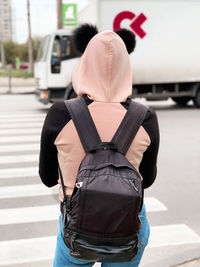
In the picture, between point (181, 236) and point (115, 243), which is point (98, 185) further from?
point (181, 236)

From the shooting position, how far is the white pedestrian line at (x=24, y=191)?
4902 mm

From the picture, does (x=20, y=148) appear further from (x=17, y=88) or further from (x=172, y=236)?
(x=17, y=88)

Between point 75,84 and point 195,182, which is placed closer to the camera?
point 75,84

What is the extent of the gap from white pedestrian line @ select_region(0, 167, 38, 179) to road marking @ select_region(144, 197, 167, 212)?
6.21 ft

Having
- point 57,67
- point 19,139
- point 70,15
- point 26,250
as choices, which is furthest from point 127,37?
point 70,15

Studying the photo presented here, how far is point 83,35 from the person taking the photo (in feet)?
6.23

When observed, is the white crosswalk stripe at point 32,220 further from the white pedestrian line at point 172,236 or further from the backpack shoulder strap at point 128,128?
the backpack shoulder strap at point 128,128

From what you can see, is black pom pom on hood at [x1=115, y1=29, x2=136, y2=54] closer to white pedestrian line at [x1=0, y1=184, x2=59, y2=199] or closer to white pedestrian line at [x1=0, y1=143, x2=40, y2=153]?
white pedestrian line at [x1=0, y1=184, x2=59, y2=199]

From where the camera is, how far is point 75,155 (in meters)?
1.58

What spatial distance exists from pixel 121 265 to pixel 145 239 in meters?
0.16

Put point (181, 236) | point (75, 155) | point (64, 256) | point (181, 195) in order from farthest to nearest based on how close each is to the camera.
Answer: point (181, 195) < point (181, 236) < point (64, 256) < point (75, 155)

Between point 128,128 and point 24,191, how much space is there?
12.2 feet

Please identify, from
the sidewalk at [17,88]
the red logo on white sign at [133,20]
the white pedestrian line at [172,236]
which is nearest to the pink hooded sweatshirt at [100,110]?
the white pedestrian line at [172,236]

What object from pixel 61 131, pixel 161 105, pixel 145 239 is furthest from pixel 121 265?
pixel 161 105
